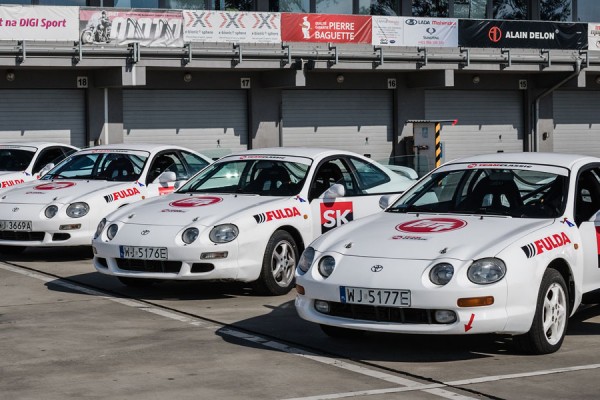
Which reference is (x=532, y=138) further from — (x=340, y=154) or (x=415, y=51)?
(x=340, y=154)

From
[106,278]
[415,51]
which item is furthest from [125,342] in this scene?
[415,51]

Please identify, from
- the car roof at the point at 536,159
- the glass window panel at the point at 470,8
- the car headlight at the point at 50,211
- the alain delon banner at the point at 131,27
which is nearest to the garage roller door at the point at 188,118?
the alain delon banner at the point at 131,27

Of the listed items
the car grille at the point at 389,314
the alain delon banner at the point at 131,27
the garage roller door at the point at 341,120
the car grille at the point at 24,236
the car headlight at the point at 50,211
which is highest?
the alain delon banner at the point at 131,27

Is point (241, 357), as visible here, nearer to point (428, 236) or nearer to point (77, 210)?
point (428, 236)

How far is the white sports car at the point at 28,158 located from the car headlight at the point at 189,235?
6464 mm

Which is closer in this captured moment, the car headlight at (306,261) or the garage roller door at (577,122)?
the car headlight at (306,261)

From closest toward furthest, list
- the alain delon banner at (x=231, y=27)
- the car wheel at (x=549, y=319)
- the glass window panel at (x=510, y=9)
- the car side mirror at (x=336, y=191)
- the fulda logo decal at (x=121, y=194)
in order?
the car wheel at (x=549, y=319) < the car side mirror at (x=336, y=191) < the fulda logo decal at (x=121, y=194) < the alain delon banner at (x=231, y=27) < the glass window panel at (x=510, y=9)

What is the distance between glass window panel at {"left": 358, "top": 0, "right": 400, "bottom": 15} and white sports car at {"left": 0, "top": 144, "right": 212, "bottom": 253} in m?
21.2

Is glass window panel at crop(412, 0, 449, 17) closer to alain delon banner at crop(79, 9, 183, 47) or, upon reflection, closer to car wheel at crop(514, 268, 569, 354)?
alain delon banner at crop(79, 9, 183, 47)

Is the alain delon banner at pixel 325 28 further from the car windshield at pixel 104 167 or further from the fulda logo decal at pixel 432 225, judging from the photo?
the fulda logo decal at pixel 432 225

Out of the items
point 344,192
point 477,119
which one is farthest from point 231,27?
point 344,192

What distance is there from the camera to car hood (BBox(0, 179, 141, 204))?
12.7 m

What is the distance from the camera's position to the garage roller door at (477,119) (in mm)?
34562

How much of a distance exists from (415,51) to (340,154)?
20379 mm
